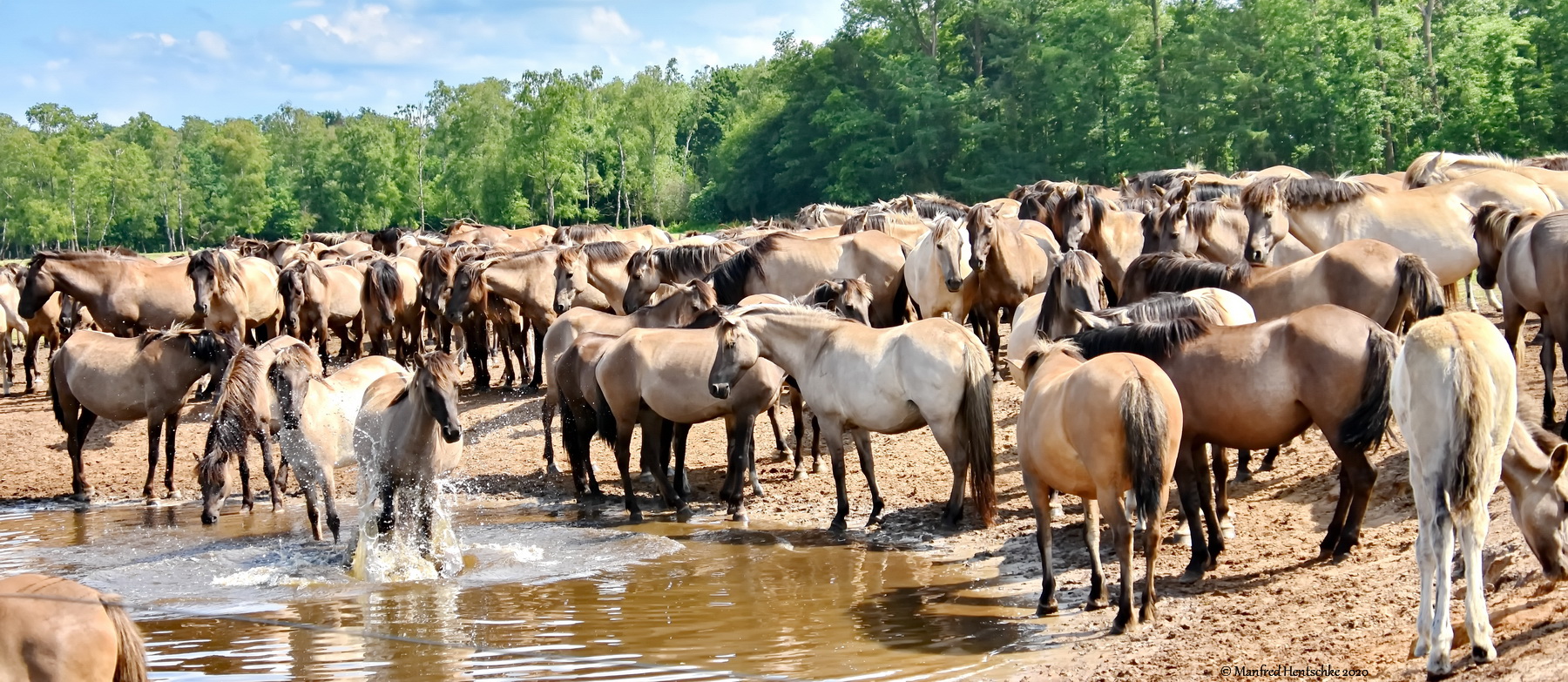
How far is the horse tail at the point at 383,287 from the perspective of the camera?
2016 cm

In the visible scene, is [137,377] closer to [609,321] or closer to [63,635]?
[609,321]

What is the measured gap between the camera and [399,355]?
2150cm

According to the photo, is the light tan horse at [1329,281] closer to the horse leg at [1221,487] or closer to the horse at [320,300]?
the horse leg at [1221,487]

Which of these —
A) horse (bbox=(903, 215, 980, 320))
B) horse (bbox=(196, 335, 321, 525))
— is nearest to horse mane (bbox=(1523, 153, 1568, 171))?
horse (bbox=(903, 215, 980, 320))

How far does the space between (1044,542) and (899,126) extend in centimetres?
5258

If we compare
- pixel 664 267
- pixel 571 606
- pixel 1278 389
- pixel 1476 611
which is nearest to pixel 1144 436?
pixel 1278 389

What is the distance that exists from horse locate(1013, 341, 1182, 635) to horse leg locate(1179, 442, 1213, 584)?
0.73 m

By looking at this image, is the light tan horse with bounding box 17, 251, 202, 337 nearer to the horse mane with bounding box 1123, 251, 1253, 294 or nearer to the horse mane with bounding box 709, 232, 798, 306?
the horse mane with bounding box 709, 232, 798, 306

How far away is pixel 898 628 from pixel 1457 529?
10.2ft

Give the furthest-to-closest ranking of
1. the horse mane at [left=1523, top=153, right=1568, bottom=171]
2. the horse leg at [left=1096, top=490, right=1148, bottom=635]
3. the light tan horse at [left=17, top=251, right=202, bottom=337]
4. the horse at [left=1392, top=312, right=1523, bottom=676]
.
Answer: the light tan horse at [left=17, top=251, right=202, bottom=337] < the horse mane at [left=1523, top=153, right=1568, bottom=171] < the horse leg at [left=1096, top=490, right=1148, bottom=635] < the horse at [left=1392, top=312, right=1523, bottom=676]

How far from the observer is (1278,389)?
789 centimetres

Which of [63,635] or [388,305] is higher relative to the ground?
[388,305]

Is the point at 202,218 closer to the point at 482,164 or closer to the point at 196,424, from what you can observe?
the point at 482,164

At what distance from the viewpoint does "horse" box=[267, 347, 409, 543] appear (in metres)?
10.7
